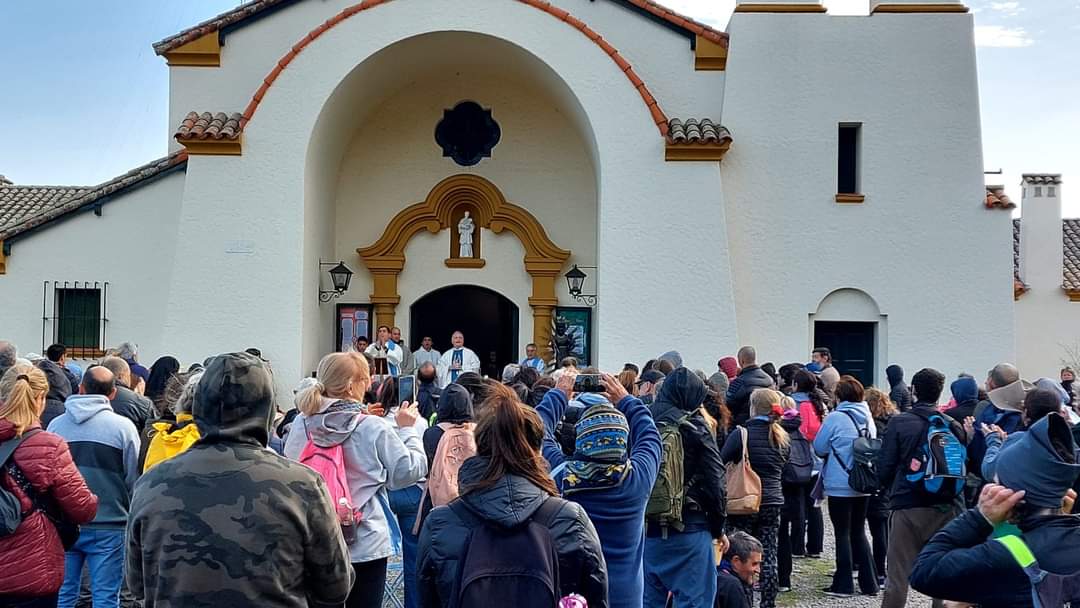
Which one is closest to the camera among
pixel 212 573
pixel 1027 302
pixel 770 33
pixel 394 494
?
pixel 212 573

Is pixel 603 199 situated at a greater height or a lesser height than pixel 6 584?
greater

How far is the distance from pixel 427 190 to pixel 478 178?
38.8 inches

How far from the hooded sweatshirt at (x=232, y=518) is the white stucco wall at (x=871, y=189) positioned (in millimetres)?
12718

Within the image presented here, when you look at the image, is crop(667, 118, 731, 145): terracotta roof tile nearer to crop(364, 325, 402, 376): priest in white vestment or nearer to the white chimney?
crop(364, 325, 402, 376): priest in white vestment

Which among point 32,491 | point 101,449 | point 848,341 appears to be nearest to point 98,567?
→ point 101,449

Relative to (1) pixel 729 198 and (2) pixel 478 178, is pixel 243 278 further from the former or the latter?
(1) pixel 729 198

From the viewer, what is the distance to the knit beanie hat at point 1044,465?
2957 mm

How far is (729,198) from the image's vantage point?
49.3 ft

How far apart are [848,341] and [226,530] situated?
13974mm

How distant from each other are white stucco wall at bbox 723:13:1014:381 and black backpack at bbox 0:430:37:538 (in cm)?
1206

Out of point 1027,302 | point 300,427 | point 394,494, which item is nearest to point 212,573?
point 300,427

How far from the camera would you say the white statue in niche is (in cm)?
1659

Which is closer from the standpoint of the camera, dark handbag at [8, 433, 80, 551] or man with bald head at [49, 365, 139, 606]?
dark handbag at [8, 433, 80, 551]

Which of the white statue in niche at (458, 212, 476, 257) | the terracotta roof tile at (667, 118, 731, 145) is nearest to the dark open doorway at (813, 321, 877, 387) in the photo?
the terracotta roof tile at (667, 118, 731, 145)
